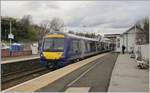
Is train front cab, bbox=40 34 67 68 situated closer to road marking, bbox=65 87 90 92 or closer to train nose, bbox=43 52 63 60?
train nose, bbox=43 52 63 60

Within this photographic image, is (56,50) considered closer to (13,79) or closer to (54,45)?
(54,45)

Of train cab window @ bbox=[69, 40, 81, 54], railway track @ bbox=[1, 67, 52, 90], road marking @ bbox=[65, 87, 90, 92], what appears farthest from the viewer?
train cab window @ bbox=[69, 40, 81, 54]

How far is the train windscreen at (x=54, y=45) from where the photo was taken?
85.4ft

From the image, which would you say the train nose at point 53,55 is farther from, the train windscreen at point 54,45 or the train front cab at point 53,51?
the train windscreen at point 54,45

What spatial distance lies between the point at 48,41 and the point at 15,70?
404cm

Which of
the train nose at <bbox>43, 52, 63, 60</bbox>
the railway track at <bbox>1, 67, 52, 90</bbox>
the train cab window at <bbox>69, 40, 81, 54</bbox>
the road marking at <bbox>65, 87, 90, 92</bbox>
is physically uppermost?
the train cab window at <bbox>69, 40, 81, 54</bbox>

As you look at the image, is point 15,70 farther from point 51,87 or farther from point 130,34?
point 130,34

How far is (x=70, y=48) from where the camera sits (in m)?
26.9

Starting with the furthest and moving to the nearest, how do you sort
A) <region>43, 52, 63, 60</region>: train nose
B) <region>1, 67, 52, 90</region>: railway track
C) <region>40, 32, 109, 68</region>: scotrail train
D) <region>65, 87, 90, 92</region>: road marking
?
<region>40, 32, 109, 68</region>: scotrail train < <region>43, 52, 63, 60</region>: train nose < <region>1, 67, 52, 90</region>: railway track < <region>65, 87, 90, 92</region>: road marking

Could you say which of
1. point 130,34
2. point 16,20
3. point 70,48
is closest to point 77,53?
point 70,48

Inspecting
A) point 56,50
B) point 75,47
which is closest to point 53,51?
point 56,50

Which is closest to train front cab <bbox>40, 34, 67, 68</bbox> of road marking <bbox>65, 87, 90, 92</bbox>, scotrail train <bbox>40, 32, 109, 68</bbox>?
scotrail train <bbox>40, 32, 109, 68</bbox>

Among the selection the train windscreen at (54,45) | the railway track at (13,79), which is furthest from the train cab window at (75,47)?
the railway track at (13,79)

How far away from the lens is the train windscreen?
2602cm
